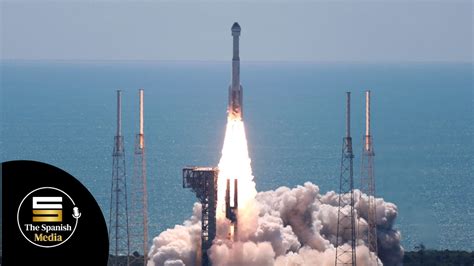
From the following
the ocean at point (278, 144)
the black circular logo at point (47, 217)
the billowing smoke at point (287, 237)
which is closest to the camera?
the black circular logo at point (47, 217)

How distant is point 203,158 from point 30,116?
51195 mm

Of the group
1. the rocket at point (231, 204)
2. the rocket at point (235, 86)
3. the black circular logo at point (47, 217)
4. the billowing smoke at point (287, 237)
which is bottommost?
the billowing smoke at point (287, 237)

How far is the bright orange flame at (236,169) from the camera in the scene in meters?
51.3

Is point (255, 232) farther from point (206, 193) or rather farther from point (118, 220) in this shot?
point (118, 220)

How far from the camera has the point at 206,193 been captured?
50594mm

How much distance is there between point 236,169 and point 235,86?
3.14 metres

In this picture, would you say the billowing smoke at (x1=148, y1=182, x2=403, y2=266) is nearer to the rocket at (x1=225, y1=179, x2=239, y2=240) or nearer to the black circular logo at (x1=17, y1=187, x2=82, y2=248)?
the rocket at (x1=225, y1=179, x2=239, y2=240)

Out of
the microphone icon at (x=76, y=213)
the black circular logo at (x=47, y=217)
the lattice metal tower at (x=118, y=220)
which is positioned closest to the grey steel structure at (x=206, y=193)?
the lattice metal tower at (x=118, y=220)

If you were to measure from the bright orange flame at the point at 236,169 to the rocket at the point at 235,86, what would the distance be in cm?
52

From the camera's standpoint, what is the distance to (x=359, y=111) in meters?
154

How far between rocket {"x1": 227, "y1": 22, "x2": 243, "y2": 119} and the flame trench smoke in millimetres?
315

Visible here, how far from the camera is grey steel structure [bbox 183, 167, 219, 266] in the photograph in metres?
50.4

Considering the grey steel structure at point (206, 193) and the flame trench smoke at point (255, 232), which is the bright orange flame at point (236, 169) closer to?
the flame trench smoke at point (255, 232)

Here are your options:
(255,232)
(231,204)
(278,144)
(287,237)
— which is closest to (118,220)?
(287,237)
